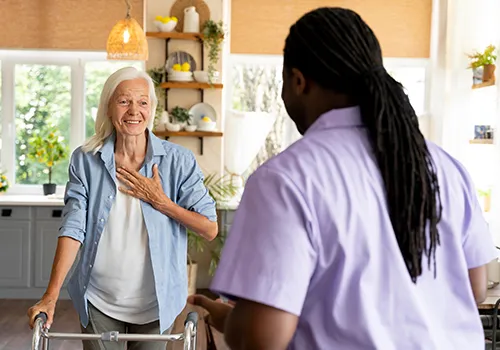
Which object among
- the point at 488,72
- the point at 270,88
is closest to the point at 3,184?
the point at 270,88

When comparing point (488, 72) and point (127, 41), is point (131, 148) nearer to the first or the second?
point (127, 41)

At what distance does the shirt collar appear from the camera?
1196mm

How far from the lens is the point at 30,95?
280 inches

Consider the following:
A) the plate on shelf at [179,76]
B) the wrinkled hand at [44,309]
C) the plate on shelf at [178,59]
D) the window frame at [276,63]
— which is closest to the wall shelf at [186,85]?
the plate on shelf at [179,76]

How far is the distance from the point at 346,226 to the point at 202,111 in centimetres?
560

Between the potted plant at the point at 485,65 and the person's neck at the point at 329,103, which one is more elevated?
the potted plant at the point at 485,65

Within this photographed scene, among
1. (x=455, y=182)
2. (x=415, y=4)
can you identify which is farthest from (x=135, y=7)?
(x=455, y=182)

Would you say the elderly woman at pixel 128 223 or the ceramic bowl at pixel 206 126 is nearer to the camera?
the elderly woman at pixel 128 223

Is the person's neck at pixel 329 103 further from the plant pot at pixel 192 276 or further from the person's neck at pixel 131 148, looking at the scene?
the plant pot at pixel 192 276

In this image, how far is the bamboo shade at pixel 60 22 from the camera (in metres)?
6.75

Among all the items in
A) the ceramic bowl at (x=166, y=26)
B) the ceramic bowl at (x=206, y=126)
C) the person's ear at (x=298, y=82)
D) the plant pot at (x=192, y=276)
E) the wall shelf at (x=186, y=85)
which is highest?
the ceramic bowl at (x=166, y=26)

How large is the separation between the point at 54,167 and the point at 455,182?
614 cm

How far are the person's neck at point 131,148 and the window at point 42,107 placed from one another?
15.3 ft

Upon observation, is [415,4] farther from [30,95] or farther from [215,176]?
[30,95]
